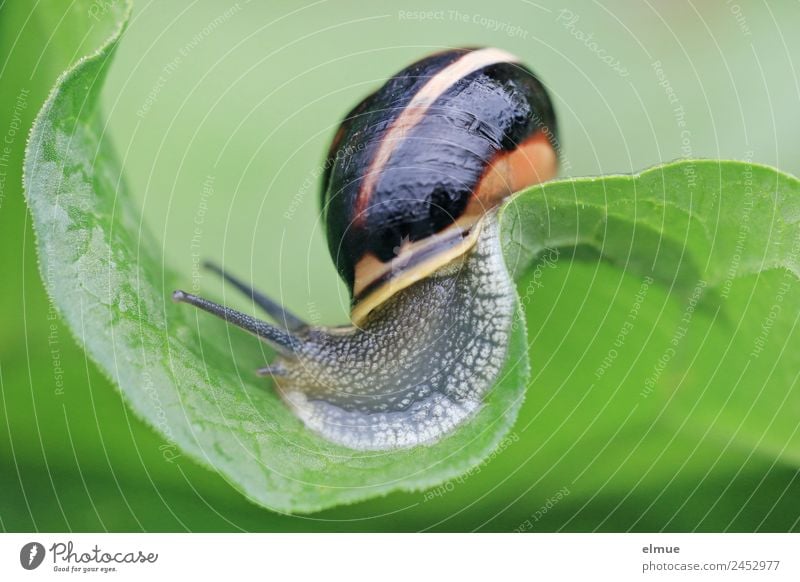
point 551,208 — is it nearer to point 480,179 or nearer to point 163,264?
point 480,179

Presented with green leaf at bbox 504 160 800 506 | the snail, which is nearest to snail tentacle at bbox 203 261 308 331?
the snail

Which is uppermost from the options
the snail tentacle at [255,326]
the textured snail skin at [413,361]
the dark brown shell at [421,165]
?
the dark brown shell at [421,165]

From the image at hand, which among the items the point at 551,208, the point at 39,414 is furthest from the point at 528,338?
the point at 39,414
